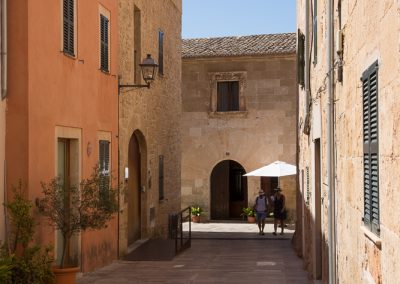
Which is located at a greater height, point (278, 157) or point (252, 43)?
point (252, 43)

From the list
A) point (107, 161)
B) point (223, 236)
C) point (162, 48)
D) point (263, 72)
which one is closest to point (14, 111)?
point (107, 161)

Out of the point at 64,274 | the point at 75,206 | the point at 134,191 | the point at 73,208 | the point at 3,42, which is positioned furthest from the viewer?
the point at 134,191

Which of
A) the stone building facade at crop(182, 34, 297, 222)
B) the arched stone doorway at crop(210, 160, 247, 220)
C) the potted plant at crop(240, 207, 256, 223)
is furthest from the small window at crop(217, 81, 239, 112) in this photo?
the potted plant at crop(240, 207, 256, 223)

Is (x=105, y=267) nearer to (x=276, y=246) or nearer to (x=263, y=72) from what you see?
(x=276, y=246)

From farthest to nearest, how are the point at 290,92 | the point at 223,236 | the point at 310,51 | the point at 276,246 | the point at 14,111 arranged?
the point at 290,92 < the point at 223,236 < the point at 276,246 < the point at 310,51 < the point at 14,111

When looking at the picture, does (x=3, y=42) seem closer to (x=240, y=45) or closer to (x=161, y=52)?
(x=161, y=52)

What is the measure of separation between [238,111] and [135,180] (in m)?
11.0

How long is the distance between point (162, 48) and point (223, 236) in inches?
234

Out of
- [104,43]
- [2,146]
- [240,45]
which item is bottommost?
[2,146]

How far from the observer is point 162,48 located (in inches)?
744

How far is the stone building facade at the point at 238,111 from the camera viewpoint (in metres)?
26.5

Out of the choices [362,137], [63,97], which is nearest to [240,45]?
[63,97]

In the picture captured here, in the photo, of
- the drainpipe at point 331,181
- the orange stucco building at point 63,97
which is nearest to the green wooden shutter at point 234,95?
the orange stucco building at point 63,97

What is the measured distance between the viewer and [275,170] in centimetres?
2405
